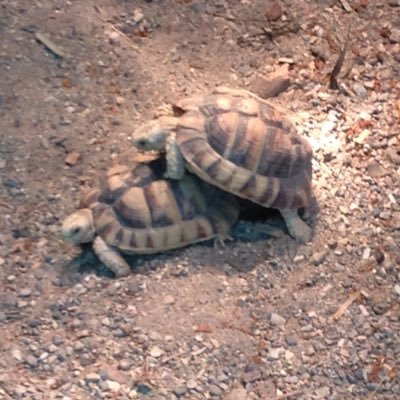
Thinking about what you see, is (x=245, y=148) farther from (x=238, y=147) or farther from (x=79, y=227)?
(x=79, y=227)

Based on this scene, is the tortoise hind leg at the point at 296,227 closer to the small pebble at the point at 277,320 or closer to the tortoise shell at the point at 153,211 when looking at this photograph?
the tortoise shell at the point at 153,211

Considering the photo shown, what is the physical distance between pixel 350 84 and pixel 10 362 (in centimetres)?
180

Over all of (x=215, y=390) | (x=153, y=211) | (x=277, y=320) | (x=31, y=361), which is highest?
(x=153, y=211)

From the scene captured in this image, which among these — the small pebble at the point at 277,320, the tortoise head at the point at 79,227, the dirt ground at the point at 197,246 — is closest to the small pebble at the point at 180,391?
the dirt ground at the point at 197,246

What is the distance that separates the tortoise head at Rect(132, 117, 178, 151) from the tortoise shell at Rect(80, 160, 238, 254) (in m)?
0.09

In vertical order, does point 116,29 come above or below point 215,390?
above

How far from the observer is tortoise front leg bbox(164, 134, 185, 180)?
11.3 feet

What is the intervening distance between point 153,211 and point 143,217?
0.04m

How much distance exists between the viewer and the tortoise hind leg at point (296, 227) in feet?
11.8

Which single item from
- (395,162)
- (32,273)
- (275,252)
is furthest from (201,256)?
(395,162)

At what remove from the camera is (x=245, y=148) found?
3439mm

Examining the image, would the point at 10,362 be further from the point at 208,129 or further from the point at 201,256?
the point at 208,129

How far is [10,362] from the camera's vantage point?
3.23m

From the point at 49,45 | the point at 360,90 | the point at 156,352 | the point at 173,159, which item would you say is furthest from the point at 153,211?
the point at 360,90
